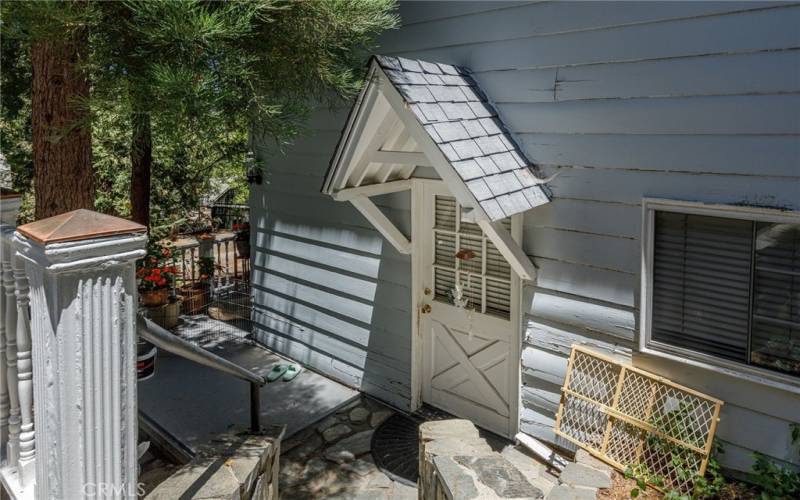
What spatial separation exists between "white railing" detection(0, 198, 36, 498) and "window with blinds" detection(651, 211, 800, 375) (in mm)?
3365

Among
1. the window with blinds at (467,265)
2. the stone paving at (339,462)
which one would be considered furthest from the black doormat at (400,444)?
the window with blinds at (467,265)

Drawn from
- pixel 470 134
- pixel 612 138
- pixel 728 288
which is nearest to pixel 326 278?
pixel 470 134

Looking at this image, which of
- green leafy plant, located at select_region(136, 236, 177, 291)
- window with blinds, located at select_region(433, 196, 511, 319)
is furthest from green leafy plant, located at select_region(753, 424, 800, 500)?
green leafy plant, located at select_region(136, 236, 177, 291)

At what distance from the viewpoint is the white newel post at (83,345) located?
1.63 m

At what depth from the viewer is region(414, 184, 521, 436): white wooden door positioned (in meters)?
4.75

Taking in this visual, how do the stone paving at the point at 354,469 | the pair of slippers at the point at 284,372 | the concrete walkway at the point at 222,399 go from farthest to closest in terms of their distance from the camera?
the pair of slippers at the point at 284,372 → the concrete walkway at the point at 222,399 → the stone paving at the point at 354,469

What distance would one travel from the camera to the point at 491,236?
391 cm

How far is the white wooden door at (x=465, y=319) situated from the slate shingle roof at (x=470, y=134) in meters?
0.63

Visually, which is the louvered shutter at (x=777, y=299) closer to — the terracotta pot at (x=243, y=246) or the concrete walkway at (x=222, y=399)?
the concrete walkway at (x=222, y=399)

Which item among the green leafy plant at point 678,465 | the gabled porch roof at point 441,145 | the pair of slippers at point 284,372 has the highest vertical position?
the gabled porch roof at point 441,145

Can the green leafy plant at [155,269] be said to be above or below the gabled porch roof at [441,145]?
below

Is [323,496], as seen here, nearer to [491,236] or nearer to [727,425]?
[491,236]

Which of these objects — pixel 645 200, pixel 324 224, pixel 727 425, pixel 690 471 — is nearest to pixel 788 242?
pixel 645 200

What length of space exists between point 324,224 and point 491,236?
2474 millimetres
